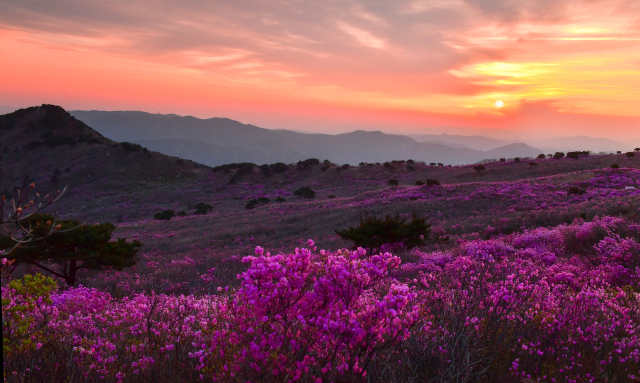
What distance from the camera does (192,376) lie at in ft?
12.3

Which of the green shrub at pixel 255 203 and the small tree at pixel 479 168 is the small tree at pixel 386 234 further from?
the small tree at pixel 479 168

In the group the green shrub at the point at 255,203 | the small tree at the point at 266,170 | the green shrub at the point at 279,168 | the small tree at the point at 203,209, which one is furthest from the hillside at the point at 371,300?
the green shrub at the point at 279,168

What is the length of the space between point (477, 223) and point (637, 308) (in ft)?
45.4

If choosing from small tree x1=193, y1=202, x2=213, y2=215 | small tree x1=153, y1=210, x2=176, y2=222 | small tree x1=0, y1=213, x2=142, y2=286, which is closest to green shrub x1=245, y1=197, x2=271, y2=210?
small tree x1=193, y1=202, x2=213, y2=215

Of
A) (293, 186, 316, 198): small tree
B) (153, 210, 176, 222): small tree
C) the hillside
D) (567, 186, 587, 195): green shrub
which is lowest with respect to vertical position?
(153, 210, 176, 222): small tree

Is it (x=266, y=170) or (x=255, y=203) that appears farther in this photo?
(x=266, y=170)

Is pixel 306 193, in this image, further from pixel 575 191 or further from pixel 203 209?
pixel 575 191

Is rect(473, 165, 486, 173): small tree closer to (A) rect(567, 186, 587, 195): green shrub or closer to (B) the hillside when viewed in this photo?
(B) the hillside

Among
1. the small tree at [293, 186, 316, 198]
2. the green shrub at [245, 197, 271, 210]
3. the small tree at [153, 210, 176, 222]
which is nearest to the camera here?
the small tree at [153, 210, 176, 222]

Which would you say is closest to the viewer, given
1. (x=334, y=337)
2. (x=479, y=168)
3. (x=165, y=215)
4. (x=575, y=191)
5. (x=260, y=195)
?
(x=334, y=337)

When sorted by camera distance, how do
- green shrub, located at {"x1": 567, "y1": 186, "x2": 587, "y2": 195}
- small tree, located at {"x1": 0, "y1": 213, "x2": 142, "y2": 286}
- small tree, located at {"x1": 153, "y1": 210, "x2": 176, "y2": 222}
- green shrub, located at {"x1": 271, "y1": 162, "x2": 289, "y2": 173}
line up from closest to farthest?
small tree, located at {"x1": 0, "y1": 213, "x2": 142, "y2": 286}
green shrub, located at {"x1": 567, "y1": 186, "x2": 587, "y2": 195}
small tree, located at {"x1": 153, "y1": 210, "x2": 176, "y2": 222}
green shrub, located at {"x1": 271, "y1": 162, "x2": 289, "y2": 173}

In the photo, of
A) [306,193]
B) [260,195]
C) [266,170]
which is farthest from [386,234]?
[266,170]

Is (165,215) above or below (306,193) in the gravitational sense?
below

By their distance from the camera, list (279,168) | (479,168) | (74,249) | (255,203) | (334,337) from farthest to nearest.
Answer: (279,168) < (479,168) < (255,203) < (74,249) < (334,337)
